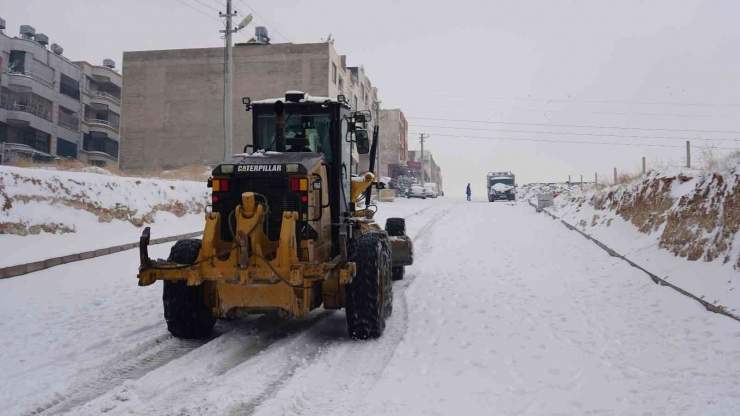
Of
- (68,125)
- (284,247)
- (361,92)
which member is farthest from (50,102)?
(284,247)

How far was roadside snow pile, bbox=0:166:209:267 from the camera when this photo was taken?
11875mm

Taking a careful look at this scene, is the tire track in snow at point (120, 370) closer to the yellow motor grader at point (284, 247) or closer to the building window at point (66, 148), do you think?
the yellow motor grader at point (284, 247)

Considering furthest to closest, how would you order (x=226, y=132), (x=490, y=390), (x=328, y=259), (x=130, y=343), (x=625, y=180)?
(x=226, y=132)
(x=625, y=180)
(x=328, y=259)
(x=130, y=343)
(x=490, y=390)

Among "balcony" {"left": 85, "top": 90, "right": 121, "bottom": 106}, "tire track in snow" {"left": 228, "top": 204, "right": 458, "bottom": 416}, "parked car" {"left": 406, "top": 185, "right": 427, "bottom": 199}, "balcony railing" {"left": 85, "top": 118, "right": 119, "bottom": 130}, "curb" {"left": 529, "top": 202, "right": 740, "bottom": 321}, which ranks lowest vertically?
"tire track in snow" {"left": 228, "top": 204, "right": 458, "bottom": 416}

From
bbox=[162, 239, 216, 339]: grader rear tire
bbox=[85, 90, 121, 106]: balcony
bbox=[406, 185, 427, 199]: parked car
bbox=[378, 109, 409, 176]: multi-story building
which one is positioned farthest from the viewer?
bbox=[378, 109, 409, 176]: multi-story building

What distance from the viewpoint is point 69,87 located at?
5212 centimetres

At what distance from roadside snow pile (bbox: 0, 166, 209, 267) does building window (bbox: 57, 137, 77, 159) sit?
3799cm

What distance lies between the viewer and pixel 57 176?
14.1m

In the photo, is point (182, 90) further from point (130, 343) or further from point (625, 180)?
point (130, 343)

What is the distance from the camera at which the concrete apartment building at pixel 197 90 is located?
46.6 meters

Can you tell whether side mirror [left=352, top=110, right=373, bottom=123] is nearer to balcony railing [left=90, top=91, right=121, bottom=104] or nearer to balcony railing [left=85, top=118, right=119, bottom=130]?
balcony railing [left=85, top=118, right=119, bottom=130]

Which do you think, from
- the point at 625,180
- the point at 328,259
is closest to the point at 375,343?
the point at 328,259

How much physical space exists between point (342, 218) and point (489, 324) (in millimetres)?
2308

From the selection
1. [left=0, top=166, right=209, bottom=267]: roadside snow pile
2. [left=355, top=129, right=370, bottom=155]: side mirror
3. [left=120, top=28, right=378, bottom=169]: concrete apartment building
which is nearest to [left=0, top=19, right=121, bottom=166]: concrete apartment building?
[left=120, top=28, right=378, bottom=169]: concrete apartment building
